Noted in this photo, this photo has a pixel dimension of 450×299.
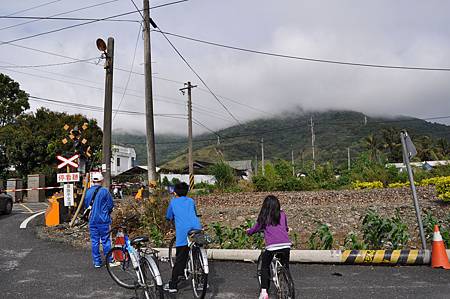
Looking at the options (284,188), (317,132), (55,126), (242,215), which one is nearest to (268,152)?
(317,132)

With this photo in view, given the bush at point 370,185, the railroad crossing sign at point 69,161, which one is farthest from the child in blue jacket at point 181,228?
the bush at point 370,185

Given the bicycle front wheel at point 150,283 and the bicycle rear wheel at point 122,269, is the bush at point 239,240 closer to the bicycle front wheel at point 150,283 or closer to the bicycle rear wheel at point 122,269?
the bicycle rear wheel at point 122,269

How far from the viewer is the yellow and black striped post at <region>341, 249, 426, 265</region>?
25.4 ft

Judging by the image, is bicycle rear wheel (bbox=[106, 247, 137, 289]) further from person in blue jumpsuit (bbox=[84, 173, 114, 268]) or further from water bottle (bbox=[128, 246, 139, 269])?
person in blue jumpsuit (bbox=[84, 173, 114, 268])

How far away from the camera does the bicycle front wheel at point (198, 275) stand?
574cm

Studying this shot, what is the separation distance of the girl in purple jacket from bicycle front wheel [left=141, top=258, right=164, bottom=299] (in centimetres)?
132

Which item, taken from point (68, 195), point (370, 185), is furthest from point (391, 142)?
point (68, 195)

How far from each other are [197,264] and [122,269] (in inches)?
62.0

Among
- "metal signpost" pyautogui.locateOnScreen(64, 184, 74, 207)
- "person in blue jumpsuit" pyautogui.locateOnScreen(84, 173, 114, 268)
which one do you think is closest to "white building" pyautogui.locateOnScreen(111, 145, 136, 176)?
"metal signpost" pyautogui.locateOnScreen(64, 184, 74, 207)

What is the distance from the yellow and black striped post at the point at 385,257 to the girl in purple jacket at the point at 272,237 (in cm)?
277

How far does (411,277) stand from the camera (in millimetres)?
7062

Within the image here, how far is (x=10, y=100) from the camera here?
144 ft

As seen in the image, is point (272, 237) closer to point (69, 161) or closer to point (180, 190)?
point (180, 190)

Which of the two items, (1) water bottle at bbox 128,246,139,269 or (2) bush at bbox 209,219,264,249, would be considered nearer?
(1) water bottle at bbox 128,246,139,269
